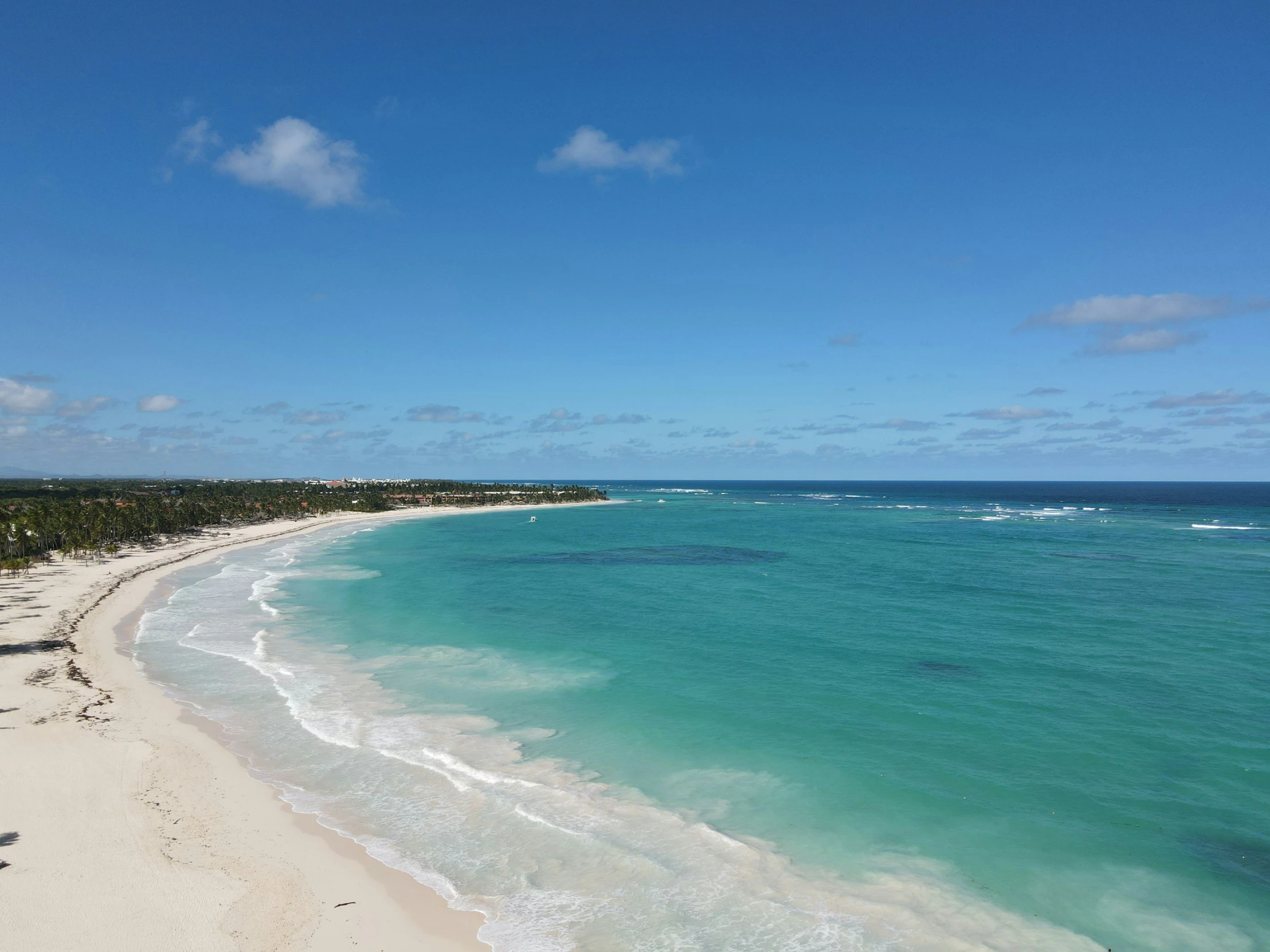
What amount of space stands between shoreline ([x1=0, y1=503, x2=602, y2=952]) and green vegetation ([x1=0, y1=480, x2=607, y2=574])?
131 feet

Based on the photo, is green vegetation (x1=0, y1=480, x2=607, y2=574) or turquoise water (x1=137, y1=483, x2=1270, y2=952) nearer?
turquoise water (x1=137, y1=483, x2=1270, y2=952)

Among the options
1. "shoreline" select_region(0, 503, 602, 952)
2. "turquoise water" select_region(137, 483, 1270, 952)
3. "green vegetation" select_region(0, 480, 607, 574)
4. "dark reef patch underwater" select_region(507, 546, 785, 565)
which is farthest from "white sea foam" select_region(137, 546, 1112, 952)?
"green vegetation" select_region(0, 480, 607, 574)

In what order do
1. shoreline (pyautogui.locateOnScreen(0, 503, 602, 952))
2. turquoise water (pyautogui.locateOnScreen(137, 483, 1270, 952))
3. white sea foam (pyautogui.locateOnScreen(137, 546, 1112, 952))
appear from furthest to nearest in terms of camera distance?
turquoise water (pyautogui.locateOnScreen(137, 483, 1270, 952)) < white sea foam (pyautogui.locateOnScreen(137, 546, 1112, 952)) < shoreline (pyautogui.locateOnScreen(0, 503, 602, 952))

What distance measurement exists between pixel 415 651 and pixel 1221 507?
177 m

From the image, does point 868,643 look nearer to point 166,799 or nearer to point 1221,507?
point 166,799

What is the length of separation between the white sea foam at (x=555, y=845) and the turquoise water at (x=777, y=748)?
0.07 m

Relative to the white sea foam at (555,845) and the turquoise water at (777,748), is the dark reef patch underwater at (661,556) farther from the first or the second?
the white sea foam at (555,845)

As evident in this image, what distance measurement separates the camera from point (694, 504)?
176m

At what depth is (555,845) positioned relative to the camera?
14.2 metres

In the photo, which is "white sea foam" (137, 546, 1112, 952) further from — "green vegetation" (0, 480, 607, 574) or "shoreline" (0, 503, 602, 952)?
"green vegetation" (0, 480, 607, 574)

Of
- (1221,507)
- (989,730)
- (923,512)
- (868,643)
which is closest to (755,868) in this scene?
(989,730)

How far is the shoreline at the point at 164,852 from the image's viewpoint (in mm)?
11148

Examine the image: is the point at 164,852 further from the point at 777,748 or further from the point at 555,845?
the point at 777,748

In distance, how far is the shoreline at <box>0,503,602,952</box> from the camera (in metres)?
11.1
